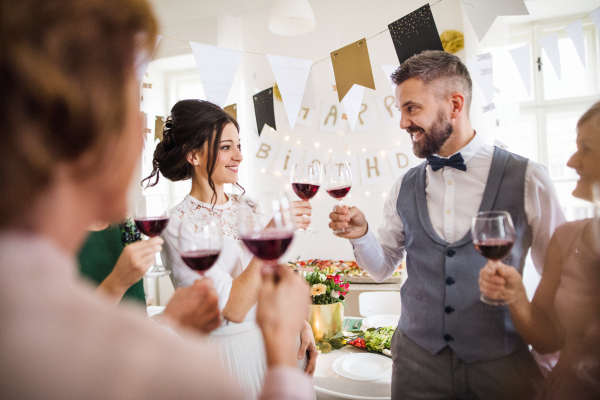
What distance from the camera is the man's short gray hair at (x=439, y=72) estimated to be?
1.45 metres

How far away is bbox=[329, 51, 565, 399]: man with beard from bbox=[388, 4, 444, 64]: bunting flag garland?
23cm

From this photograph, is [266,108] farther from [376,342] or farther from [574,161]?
[574,161]

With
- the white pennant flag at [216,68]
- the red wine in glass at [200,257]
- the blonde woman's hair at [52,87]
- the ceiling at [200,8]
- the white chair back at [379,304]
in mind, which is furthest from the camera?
the ceiling at [200,8]

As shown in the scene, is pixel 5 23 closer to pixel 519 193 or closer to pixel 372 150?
pixel 519 193

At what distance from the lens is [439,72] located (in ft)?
4.79

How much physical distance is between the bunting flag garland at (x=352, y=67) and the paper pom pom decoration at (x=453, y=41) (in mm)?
2200

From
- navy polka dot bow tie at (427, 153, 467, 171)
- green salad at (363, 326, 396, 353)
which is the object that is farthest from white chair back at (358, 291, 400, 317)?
navy polka dot bow tie at (427, 153, 467, 171)

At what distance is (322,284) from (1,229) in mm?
1563

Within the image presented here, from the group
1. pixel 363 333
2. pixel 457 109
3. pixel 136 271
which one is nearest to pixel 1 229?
pixel 136 271

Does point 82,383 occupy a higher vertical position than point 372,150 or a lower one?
lower

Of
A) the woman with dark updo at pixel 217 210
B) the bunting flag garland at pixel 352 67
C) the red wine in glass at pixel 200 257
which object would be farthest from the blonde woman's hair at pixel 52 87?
the bunting flag garland at pixel 352 67

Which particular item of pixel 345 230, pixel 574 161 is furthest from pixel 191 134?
pixel 574 161

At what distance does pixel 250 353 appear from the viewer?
137cm

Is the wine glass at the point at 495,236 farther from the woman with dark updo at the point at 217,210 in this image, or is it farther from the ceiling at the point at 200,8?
the ceiling at the point at 200,8
